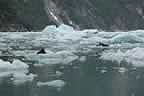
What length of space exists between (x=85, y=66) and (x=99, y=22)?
211 feet

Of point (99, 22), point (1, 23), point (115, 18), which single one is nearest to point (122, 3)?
point (115, 18)

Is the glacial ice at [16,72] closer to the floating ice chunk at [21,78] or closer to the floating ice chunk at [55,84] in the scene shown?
the floating ice chunk at [21,78]

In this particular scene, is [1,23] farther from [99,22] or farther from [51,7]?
[99,22]

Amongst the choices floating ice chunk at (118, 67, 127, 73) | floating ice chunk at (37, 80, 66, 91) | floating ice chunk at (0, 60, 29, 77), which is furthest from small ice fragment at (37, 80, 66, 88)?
floating ice chunk at (118, 67, 127, 73)

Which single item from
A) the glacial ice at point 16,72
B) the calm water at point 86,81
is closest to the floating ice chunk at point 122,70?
the calm water at point 86,81

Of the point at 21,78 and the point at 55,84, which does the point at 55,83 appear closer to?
the point at 55,84

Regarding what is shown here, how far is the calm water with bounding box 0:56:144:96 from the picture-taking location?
685cm

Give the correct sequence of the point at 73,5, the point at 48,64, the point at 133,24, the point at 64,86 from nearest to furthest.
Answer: the point at 64,86 → the point at 48,64 → the point at 73,5 → the point at 133,24

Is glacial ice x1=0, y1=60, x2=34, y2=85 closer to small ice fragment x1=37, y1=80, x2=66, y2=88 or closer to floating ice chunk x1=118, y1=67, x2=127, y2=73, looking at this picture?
small ice fragment x1=37, y1=80, x2=66, y2=88

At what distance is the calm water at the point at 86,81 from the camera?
6852 millimetres

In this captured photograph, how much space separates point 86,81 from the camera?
810 centimetres

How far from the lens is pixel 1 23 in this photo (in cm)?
4497

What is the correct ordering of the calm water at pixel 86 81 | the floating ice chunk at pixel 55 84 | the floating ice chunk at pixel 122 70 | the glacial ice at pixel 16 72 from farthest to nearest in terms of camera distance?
the floating ice chunk at pixel 122 70 < the glacial ice at pixel 16 72 < the floating ice chunk at pixel 55 84 < the calm water at pixel 86 81

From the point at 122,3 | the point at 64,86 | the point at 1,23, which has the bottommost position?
the point at 64,86
